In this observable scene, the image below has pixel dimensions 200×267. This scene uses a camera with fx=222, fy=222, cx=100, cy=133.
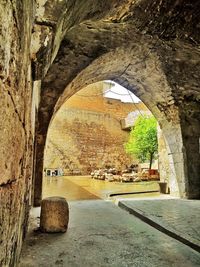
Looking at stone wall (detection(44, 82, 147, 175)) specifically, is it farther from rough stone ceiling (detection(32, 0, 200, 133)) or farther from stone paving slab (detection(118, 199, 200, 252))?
stone paving slab (detection(118, 199, 200, 252))

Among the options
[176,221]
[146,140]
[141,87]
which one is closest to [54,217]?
[176,221]

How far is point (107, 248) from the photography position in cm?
225

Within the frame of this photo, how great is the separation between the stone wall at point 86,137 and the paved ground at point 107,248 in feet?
47.3

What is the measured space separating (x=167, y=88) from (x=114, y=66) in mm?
1515

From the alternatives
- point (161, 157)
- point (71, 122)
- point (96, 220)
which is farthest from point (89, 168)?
point (96, 220)

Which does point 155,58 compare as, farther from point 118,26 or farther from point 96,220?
point 96,220

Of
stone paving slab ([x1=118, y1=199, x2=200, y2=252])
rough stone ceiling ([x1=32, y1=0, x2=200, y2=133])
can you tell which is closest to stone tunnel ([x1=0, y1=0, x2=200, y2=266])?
rough stone ceiling ([x1=32, y1=0, x2=200, y2=133])

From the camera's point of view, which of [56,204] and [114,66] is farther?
[114,66]

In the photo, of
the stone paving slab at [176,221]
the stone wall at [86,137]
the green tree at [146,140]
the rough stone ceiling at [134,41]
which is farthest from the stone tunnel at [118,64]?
the stone wall at [86,137]

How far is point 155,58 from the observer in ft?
16.3

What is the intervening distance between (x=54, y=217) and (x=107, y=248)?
792 mm

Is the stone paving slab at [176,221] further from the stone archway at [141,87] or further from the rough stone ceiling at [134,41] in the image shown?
the rough stone ceiling at [134,41]

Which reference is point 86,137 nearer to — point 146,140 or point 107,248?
point 146,140

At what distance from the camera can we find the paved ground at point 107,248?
1.93 metres
